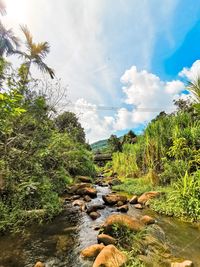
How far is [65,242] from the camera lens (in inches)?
157

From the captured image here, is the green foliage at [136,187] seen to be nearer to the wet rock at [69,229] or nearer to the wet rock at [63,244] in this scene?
the wet rock at [69,229]

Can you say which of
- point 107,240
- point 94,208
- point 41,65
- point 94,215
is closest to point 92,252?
point 107,240

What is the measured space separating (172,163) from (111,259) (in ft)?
15.5

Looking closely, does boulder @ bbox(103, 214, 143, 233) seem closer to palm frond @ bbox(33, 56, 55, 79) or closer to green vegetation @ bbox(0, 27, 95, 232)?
green vegetation @ bbox(0, 27, 95, 232)

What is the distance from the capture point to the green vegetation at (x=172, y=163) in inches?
207

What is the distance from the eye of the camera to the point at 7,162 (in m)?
5.53

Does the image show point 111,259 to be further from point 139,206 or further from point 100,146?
point 100,146

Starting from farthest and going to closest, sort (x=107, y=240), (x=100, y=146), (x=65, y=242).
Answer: (x=100, y=146) < (x=65, y=242) < (x=107, y=240)

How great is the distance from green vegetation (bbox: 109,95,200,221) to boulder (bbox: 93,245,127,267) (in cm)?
264

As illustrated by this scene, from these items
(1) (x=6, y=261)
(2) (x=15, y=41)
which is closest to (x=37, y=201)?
(1) (x=6, y=261)

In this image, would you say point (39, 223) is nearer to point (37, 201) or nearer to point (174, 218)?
point (37, 201)

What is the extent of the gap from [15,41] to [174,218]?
14097 mm

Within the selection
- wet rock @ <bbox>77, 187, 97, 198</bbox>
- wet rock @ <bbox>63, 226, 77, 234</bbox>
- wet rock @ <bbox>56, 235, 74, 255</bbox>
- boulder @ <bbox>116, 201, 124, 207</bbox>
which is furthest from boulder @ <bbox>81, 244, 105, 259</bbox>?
wet rock @ <bbox>77, 187, 97, 198</bbox>

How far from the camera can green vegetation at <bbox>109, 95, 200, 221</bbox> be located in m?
5.26
